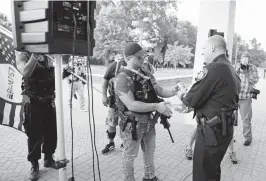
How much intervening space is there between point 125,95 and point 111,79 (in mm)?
1495

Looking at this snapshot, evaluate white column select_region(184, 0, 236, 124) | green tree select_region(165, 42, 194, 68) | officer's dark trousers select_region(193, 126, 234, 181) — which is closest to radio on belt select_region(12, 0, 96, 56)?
officer's dark trousers select_region(193, 126, 234, 181)

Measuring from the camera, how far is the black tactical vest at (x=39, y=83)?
3287 millimetres

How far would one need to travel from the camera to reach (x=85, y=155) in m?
4.41

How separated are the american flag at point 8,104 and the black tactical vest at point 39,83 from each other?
11.5 inches

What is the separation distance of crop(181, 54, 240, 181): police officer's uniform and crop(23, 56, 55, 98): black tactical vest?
1.92 meters

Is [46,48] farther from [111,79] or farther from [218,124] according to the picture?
[111,79]

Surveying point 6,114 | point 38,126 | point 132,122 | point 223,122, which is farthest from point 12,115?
point 223,122

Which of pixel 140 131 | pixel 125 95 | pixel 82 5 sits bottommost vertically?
pixel 140 131

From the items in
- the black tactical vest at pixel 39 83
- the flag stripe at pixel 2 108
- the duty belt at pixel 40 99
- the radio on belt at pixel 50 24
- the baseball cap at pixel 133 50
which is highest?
the radio on belt at pixel 50 24

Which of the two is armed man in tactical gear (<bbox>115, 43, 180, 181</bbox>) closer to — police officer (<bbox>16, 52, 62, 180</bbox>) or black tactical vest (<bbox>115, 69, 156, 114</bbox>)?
black tactical vest (<bbox>115, 69, 156, 114</bbox>)

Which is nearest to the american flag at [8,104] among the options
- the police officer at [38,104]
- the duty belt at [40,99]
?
the police officer at [38,104]

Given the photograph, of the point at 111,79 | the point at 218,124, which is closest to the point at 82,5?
the point at 218,124

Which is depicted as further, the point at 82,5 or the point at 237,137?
the point at 237,137

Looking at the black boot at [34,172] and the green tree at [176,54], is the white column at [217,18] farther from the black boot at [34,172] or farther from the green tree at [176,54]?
the green tree at [176,54]
